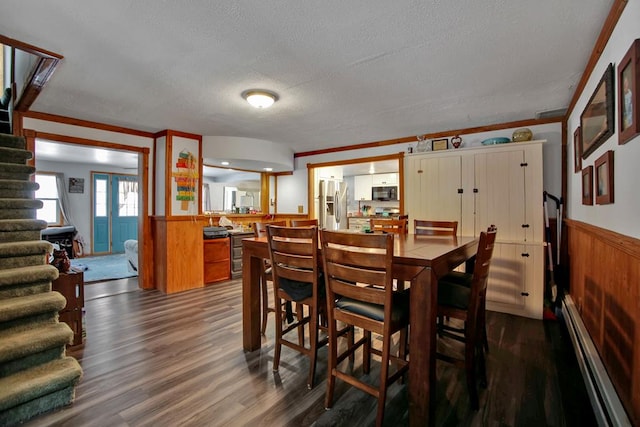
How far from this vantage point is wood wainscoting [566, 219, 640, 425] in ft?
4.42

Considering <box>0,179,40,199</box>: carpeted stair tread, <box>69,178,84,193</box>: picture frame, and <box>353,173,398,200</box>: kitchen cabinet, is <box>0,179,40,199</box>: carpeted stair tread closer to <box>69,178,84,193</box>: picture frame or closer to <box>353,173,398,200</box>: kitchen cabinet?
<box>69,178,84,193</box>: picture frame

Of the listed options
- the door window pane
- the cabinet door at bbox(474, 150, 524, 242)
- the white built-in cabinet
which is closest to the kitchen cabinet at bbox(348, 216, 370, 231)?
the white built-in cabinet

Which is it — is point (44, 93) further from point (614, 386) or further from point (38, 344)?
point (614, 386)

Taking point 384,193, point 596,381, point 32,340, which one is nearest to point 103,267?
point 32,340

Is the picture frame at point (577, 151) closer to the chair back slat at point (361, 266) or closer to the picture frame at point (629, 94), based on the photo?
the picture frame at point (629, 94)

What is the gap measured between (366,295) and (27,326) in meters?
2.27

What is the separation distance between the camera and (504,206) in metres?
3.41

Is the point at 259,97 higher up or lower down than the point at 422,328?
higher up

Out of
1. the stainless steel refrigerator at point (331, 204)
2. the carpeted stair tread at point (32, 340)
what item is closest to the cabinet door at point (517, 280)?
the stainless steel refrigerator at point (331, 204)

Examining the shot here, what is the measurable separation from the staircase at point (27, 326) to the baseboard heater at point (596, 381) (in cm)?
291

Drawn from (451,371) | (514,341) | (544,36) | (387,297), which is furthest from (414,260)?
(514,341)

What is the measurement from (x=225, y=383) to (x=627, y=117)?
2671mm

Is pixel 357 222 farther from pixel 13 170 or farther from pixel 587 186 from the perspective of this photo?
pixel 13 170

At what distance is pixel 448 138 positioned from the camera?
163 inches
